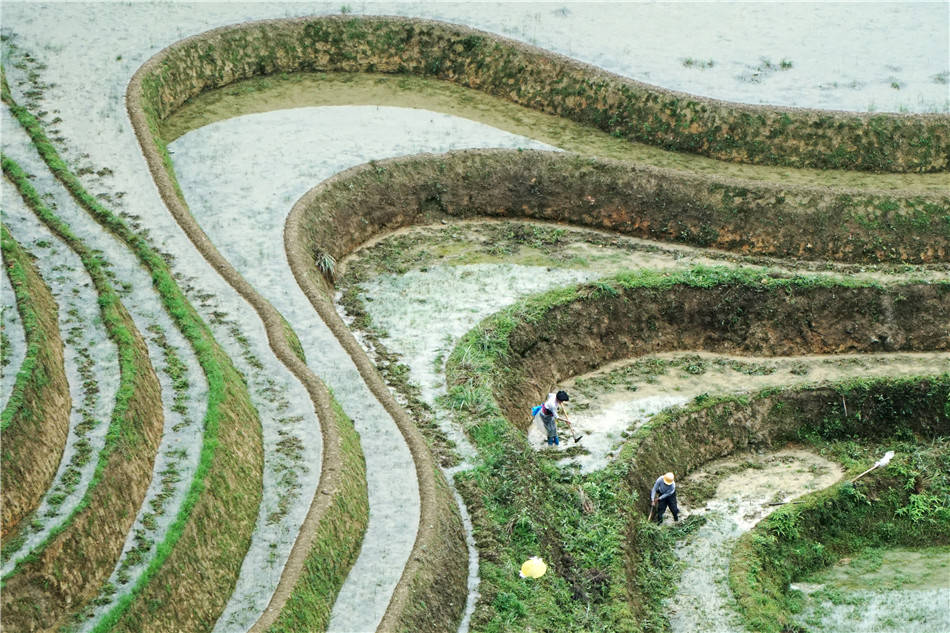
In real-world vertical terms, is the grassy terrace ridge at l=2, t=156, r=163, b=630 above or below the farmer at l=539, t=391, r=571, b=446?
above

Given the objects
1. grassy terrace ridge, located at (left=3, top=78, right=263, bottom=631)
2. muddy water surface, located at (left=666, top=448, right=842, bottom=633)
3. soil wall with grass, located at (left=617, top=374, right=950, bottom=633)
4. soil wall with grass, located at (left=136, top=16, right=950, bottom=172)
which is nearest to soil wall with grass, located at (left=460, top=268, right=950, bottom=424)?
soil wall with grass, located at (left=617, top=374, right=950, bottom=633)

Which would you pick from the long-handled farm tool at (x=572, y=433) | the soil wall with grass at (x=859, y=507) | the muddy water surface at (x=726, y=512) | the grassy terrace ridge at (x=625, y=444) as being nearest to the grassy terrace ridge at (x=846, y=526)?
the soil wall with grass at (x=859, y=507)

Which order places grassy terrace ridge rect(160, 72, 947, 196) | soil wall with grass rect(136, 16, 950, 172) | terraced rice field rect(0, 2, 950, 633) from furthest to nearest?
1. soil wall with grass rect(136, 16, 950, 172)
2. grassy terrace ridge rect(160, 72, 947, 196)
3. terraced rice field rect(0, 2, 950, 633)

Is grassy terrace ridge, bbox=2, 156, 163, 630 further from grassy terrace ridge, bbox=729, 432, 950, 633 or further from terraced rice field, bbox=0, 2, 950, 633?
grassy terrace ridge, bbox=729, 432, 950, 633

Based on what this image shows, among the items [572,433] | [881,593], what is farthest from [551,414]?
[881,593]

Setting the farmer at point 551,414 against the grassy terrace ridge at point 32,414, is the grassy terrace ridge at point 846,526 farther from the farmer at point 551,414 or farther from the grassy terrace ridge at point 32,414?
the grassy terrace ridge at point 32,414

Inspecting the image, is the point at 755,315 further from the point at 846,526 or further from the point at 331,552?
the point at 331,552

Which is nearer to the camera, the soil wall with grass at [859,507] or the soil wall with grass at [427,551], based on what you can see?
the soil wall with grass at [427,551]
